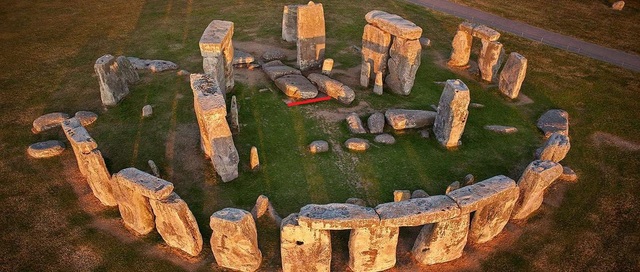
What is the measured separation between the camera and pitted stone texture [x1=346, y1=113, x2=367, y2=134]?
12688mm

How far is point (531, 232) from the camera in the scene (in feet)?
31.6

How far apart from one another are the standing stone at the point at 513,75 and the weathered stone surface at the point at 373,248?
831cm

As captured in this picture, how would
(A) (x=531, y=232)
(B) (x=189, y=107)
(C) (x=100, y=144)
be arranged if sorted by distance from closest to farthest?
(A) (x=531, y=232)
(C) (x=100, y=144)
(B) (x=189, y=107)

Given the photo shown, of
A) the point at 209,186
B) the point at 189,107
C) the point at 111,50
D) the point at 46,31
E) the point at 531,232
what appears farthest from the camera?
the point at 46,31

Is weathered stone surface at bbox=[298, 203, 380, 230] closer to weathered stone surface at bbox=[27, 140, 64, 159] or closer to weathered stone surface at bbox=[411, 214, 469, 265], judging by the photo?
weathered stone surface at bbox=[411, 214, 469, 265]

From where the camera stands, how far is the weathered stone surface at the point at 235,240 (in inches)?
317

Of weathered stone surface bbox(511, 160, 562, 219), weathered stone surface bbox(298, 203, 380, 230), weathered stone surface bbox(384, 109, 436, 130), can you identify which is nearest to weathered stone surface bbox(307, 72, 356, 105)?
weathered stone surface bbox(384, 109, 436, 130)

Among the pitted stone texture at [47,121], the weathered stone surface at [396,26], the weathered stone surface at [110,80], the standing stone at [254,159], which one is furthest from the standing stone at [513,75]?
the pitted stone texture at [47,121]

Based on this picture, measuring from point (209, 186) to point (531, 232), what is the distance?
23.4ft

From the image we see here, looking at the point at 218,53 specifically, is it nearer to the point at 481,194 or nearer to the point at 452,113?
the point at 452,113

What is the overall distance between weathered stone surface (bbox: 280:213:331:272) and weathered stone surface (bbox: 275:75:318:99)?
21.4ft

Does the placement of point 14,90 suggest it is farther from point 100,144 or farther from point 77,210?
point 77,210

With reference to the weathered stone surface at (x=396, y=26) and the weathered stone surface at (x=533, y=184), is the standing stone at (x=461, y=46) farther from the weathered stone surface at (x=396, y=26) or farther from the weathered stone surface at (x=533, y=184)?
the weathered stone surface at (x=533, y=184)

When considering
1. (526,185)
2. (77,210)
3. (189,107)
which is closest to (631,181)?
(526,185)
